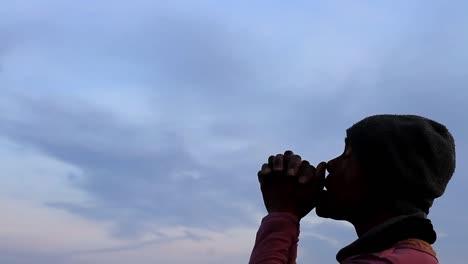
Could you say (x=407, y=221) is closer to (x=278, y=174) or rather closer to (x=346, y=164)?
(x=346, y=164)

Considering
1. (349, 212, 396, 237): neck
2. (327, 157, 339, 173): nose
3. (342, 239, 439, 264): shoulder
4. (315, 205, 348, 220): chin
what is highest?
(327, 157, 339, 173): nose

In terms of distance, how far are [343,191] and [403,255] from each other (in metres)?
0.48

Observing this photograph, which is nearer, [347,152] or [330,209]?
[330,209]

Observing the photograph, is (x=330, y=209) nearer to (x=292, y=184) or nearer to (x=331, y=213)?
(x=331, y=213)

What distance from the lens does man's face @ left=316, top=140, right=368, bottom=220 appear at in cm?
319

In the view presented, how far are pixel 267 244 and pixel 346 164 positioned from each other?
582 millimetres

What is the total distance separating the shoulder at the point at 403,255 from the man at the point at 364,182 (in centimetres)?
14

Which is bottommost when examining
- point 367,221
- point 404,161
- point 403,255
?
point 403,255

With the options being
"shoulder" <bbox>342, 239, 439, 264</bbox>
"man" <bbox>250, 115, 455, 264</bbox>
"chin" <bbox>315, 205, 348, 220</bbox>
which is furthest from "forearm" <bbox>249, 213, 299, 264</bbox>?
"shoulder" <bbox>342, 239, 439, 264</bbox>

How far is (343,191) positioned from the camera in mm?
3191

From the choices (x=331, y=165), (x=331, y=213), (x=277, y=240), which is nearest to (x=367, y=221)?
(x=331, y=213)

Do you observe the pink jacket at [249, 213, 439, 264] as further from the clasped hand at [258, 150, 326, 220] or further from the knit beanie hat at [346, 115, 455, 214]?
the knit beanie hat at [346, 115, 455, 214]

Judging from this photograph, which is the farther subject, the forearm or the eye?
the eye

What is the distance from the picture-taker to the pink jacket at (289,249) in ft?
9.32
